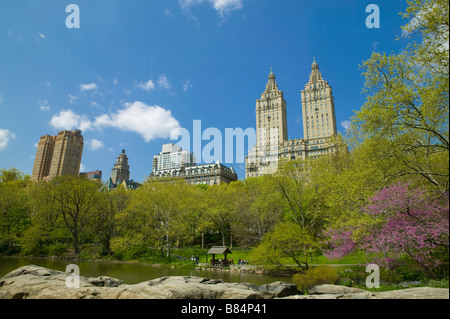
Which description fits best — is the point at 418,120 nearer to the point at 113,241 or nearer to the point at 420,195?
the point at 420,195

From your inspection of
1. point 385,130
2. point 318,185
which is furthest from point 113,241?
point 385,130

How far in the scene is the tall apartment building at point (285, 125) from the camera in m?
114

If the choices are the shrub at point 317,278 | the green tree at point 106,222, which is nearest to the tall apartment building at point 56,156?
the green tree at point 106,222

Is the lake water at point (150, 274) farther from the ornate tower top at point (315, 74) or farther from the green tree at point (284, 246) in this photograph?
the ornate tower top at point (315, 74)

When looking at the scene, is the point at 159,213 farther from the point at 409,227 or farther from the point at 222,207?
the point at 409,227

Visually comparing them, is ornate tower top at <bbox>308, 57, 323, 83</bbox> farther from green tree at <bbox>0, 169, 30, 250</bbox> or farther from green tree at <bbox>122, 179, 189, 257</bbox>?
green tree at <bbox>0, 169, 30, 250</bbox>

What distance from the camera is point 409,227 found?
582 inches

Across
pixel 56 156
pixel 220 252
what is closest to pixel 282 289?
pixel 220 252

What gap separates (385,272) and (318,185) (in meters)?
16.4

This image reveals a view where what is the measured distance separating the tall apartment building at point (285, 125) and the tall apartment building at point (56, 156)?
111148mm

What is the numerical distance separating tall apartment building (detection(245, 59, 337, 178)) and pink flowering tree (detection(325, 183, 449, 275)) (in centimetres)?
9699

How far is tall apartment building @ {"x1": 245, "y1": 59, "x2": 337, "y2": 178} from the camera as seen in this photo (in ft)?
375
